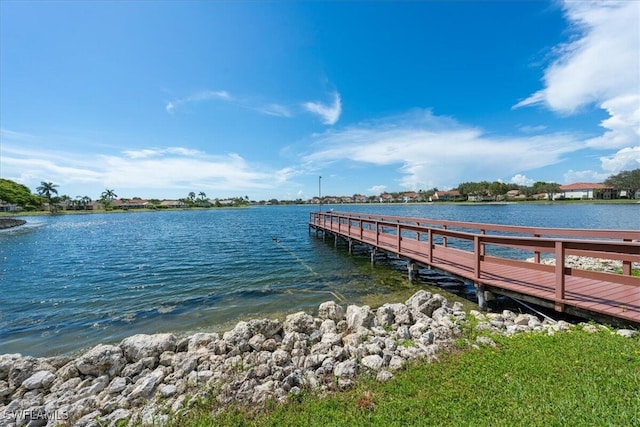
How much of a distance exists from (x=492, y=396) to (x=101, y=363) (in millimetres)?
5755

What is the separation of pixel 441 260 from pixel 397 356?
219 inches

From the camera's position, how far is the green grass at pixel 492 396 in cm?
268

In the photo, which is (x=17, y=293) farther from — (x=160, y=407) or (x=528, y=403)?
(x=528, y=403)

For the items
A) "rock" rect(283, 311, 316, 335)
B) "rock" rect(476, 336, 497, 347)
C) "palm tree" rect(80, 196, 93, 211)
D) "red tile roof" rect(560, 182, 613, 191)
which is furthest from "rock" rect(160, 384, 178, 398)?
"palm tree" rect(80, 196, 93, 211)

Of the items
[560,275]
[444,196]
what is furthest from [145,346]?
[444,196]

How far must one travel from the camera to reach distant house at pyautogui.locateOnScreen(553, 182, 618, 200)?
90975mm

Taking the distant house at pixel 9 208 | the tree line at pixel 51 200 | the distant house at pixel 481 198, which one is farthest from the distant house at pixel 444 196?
the distant house at pixel 9 208

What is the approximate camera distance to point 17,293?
34.0 ft

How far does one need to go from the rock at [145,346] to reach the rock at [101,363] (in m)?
0.16

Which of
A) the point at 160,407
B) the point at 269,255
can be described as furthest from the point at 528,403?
the point at 269,255

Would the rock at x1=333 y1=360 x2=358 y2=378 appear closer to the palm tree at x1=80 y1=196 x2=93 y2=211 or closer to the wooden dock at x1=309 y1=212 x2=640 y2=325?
the wooden dock at x1=309 y1=212 x2=640 y2=325

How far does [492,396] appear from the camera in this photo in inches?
119

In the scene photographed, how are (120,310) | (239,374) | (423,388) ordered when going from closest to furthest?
1. (423,388)
2. (239,374)
3. (120,310)

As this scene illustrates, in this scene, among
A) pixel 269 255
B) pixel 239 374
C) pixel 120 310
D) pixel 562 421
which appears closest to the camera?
pixel 562 421
